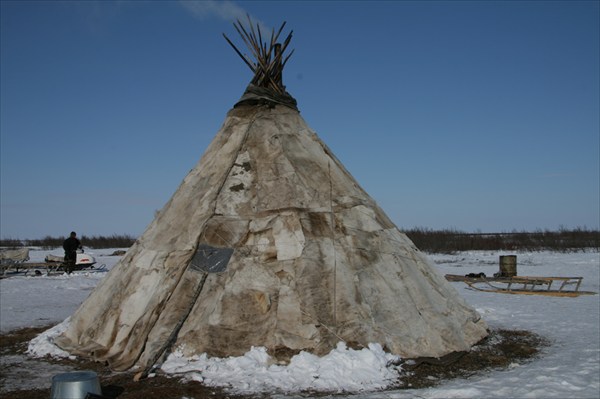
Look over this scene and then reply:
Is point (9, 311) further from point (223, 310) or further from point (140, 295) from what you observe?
point (223, 310)

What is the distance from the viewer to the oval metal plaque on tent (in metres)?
6.84

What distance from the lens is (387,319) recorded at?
21.6 ft

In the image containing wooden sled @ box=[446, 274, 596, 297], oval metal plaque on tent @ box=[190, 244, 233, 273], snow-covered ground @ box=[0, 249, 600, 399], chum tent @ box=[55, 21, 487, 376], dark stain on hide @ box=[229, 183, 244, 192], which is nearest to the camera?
snow-covered ground @ box=[0, 249, 600, 399]

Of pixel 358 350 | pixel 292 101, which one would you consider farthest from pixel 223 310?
pixel 292 101

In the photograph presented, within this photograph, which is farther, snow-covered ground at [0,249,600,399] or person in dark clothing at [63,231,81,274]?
person in dark clothing at [63,231,81,274]

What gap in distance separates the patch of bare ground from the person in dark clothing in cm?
1259

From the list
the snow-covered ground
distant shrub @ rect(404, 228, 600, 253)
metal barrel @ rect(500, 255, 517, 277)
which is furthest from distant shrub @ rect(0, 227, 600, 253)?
the snow-covered ground

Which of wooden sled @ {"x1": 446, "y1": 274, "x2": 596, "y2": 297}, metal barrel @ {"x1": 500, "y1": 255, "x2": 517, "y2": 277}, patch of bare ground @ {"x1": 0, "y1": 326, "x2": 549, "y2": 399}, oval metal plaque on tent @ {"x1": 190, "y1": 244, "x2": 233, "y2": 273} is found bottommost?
patch of bare ground @ {"x1": 0, "y1": 326, "x2": 549, "y2": 399}

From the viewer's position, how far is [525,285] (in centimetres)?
1603

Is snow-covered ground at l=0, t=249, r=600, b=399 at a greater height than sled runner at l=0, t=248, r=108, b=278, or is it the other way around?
sled runner at l=0, t=248, r=108, b=278

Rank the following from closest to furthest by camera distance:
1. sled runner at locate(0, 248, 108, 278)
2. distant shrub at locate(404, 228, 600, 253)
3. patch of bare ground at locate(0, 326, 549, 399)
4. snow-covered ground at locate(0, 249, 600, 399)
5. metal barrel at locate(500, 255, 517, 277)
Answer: patch of bare ground at locate(0, 326, 549, 399) → snow-covered ground at locate(0, 249, 600, 399) → metal barrel at locate(500, 255, 517, 277) → sled runner at locate(0, 248, 108, 278) → distant shrub at locate(404, 228, 600, 253)

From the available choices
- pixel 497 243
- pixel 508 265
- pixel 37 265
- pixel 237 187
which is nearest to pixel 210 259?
pixel 237 187

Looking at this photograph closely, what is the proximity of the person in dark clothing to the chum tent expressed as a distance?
45.1 feet

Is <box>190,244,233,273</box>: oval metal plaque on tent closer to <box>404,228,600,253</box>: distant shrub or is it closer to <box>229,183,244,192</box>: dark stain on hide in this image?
<box>229,183,244,192</box>: dark stain on hide
